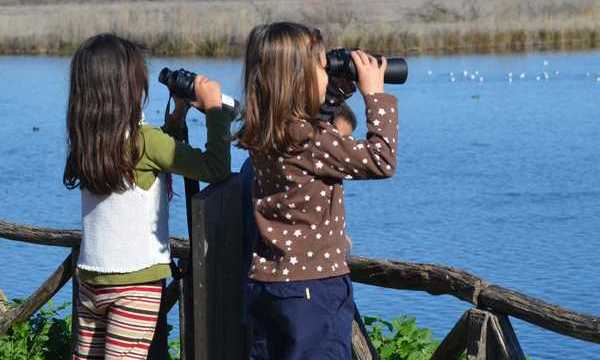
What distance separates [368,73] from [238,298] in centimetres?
80

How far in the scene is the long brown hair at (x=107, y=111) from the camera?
3.36 meters

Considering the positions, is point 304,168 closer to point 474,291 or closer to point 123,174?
point 123,174

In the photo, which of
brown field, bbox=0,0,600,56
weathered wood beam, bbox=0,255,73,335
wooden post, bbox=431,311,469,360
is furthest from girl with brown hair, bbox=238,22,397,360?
brown field, bbox=0,0,600,56

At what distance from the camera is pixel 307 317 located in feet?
10.2

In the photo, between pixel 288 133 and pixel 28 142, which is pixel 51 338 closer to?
pixel 288 133

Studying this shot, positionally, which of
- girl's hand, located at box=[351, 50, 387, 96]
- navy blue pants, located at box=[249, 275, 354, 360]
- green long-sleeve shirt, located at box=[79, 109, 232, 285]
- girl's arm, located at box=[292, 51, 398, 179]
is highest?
girl's hand, located at box=[351, 50, 387, 96]

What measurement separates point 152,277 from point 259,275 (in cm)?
40

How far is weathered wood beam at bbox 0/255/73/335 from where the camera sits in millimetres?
4816

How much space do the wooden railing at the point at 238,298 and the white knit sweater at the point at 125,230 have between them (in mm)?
127

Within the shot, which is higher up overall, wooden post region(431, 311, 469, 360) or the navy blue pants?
the navy blue pants

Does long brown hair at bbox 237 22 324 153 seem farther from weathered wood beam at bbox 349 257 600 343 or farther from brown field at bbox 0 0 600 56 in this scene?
brown field at bbox 0 0 600 56

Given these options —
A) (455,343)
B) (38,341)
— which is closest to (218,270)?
(455,343)

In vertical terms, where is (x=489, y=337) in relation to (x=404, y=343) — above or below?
above

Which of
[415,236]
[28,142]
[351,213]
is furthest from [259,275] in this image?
[28,142]
